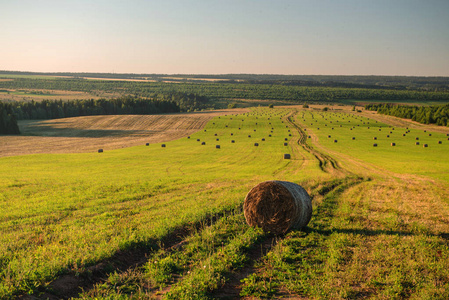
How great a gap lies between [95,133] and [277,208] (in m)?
78.0

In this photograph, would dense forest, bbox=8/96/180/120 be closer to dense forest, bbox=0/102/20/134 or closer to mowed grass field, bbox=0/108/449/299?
dense forest, bbox=0/102/20/134

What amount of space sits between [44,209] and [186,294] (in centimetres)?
1135

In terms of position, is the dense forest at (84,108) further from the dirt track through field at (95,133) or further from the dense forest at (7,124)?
the dense forest at (7,124)

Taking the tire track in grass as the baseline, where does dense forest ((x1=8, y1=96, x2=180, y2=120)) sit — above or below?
above

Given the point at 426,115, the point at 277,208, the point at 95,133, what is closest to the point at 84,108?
the point at 95,133

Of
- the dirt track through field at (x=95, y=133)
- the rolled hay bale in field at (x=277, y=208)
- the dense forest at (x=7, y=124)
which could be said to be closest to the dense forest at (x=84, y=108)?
the dirt track through field at (x=95, y=133)

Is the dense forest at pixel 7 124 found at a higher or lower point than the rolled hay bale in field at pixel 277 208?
lower

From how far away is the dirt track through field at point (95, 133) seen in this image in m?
60.0

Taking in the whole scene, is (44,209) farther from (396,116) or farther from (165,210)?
(396,116)

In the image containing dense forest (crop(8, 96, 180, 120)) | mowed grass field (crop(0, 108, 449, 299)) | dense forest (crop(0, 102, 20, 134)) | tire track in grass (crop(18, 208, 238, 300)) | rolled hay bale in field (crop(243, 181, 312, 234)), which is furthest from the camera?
dense forest (crop(8, 96, 180, 120))

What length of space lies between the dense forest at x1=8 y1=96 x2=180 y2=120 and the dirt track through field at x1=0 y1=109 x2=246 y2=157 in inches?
457

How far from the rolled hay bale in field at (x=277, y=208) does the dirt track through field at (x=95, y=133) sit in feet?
159

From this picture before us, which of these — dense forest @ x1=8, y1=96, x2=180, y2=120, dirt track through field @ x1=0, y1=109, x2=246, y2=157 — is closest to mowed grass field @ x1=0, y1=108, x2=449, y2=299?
dirt track through field @ x1=0, y1=109, x2=246, y2=157

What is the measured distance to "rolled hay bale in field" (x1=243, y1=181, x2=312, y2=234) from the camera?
12.4 meters
